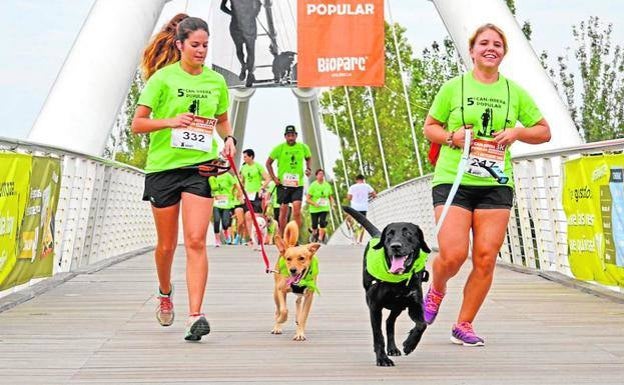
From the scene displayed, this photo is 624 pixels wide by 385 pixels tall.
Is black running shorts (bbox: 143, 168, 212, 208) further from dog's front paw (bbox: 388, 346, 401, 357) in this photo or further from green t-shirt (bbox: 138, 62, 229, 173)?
dog's front paw (bbox: 388, 346, 401, 357)

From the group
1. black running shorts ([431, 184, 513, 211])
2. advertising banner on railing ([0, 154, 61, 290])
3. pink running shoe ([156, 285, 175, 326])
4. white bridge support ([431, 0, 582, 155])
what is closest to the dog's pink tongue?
black running shorts ([431, 184, 513, 211])

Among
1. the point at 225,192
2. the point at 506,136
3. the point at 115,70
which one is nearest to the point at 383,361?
the point at 506,136

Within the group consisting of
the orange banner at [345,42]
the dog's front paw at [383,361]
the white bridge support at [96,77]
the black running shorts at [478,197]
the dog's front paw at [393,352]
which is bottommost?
the dog's front paw at [383,361]

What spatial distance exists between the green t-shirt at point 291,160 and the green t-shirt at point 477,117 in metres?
12.2

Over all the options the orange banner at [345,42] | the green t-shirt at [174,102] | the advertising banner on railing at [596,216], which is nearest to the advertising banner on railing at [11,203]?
the green t-shirt at [174,102]

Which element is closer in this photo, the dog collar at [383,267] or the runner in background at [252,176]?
the dog collar at [383,267]

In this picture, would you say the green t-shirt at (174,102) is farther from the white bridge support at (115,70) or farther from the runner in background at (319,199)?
the runner in background at (319,199)

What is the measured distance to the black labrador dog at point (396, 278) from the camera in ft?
21.5

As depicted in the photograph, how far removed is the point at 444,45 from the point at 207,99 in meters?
31.6

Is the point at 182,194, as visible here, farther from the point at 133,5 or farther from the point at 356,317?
the point at 133,5

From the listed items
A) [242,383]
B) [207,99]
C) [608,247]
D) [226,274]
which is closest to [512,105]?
[207,99]

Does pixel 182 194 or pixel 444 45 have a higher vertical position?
pixel 444 45

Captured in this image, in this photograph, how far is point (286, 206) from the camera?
2075 centimetres

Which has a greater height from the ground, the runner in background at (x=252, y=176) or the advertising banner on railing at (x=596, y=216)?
the runner in background at (x=252, y=176)
